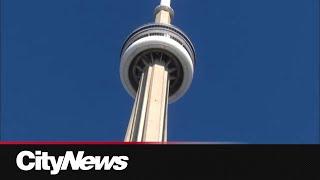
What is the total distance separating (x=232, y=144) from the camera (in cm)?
1750

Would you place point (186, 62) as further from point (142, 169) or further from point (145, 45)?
point (142, 169)

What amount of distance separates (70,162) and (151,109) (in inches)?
1859

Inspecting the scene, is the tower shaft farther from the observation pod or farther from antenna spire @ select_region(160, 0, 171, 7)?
antenna spire @ select_region(160, 0, 171, 7)

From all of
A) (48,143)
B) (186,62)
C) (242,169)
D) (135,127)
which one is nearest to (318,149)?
(242,169)

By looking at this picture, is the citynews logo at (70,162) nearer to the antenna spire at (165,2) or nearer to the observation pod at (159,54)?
the observation pod at (159,54)

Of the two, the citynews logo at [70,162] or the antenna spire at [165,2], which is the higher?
the antenna spire at [165,2]

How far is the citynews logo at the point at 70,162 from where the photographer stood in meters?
16.6

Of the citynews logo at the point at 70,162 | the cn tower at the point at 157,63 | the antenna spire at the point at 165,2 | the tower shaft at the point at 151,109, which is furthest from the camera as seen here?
the antenna spire at the point at 165,2

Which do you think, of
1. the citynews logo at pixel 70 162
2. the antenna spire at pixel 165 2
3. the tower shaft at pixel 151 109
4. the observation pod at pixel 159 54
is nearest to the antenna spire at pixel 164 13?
the antenna spire at pixel 165 2

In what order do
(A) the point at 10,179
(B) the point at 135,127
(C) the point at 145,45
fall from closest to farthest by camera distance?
(A) the point at 10,179
(B) the point at 135,127
(C) the point at 145,45

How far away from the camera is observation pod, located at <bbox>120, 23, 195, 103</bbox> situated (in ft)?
234

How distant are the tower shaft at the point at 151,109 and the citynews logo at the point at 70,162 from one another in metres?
41.9

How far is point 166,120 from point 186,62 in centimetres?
906

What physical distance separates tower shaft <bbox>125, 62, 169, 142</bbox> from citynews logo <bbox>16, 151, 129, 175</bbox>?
4192cm
